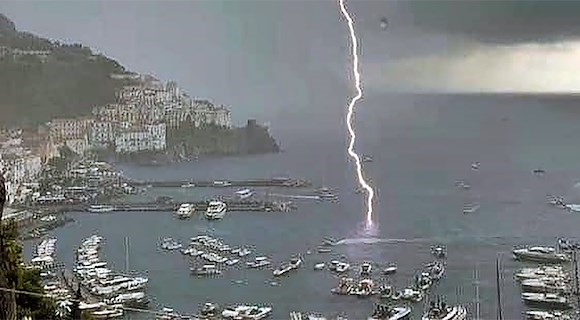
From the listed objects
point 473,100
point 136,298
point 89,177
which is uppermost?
point 473,100

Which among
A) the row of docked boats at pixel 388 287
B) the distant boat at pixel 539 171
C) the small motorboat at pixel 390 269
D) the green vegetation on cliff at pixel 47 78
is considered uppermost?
the green vegetation on cliff at pixel 47 78

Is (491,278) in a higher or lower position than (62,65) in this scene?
lower

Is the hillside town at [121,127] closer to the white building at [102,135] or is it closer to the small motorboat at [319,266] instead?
the white building at [102,135]

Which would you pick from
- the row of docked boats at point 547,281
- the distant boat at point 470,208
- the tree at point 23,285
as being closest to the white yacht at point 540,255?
the row of docked boats at point 547,281

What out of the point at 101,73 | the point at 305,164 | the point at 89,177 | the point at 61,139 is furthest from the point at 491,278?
the point at 101,73

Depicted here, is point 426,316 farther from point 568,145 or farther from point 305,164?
point 568,145

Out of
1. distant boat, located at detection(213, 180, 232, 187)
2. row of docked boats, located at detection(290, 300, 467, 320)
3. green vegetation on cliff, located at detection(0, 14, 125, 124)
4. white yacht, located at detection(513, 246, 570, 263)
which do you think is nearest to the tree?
row of docked boats, located at detection(290, 300, 467, 320)

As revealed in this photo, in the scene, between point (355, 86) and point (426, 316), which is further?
point (355, 86)
